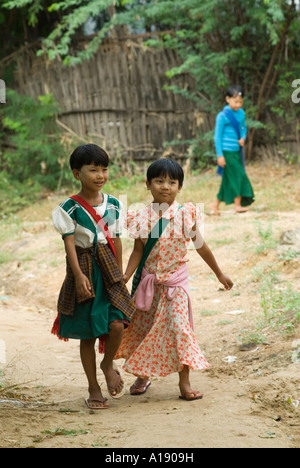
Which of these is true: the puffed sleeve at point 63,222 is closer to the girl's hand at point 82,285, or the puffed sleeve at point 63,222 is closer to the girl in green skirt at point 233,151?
the girl's hand at point 82,285

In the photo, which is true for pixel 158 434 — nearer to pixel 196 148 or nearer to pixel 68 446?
pixel 68 446

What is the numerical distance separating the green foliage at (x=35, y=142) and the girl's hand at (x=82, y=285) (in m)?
8.41

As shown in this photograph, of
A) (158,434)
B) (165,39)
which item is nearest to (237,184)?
(165,39)

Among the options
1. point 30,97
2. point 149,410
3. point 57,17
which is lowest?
point 149,410

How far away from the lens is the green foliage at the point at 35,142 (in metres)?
11.8

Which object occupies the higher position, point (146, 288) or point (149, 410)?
point (146, 288)

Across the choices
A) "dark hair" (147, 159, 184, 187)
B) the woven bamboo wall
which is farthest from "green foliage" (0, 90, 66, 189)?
"dark hair" (147, 159, 184, 187)

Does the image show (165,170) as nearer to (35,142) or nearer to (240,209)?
(240,209)

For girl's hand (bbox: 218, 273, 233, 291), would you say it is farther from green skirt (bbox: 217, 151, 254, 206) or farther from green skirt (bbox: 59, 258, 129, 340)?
green skirt (bbox: 217, 151, 254, 206)

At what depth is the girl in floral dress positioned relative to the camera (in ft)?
11.8

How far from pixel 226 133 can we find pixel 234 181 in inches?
25.2

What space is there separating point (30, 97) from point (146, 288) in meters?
9.68
